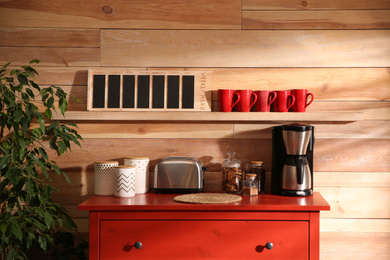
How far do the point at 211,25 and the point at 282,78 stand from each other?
19.4 inches

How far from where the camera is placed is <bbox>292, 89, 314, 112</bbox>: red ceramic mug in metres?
2.11

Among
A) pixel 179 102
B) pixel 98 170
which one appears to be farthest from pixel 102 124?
pixel 179 102

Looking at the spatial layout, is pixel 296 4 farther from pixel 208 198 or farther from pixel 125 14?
pixel 208 198

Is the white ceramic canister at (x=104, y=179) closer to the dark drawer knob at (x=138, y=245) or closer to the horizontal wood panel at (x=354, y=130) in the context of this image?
the dark drawer knob at (x=138, y=245)

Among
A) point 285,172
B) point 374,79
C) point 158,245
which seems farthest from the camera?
point 374,79

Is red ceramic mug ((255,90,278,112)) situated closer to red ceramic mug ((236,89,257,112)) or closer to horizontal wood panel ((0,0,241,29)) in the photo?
red ceramic mug ((236,89,257,112))

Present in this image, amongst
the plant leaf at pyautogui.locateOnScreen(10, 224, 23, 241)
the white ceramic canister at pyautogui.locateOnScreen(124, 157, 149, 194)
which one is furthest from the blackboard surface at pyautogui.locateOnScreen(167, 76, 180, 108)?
the plant leaf at pyautogui.locateOnScreen(10, 224, 23, 241)

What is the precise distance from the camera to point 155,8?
2219 mm

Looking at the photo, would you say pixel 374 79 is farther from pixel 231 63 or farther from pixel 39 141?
pixel 39 141

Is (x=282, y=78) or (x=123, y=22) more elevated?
(x=123, y=22)

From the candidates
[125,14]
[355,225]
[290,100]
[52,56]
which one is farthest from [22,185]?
[355,225]

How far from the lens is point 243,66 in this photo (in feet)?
7.26

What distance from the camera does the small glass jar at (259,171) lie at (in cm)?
208

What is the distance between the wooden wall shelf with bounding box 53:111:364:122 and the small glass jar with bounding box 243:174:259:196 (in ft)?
1.08
